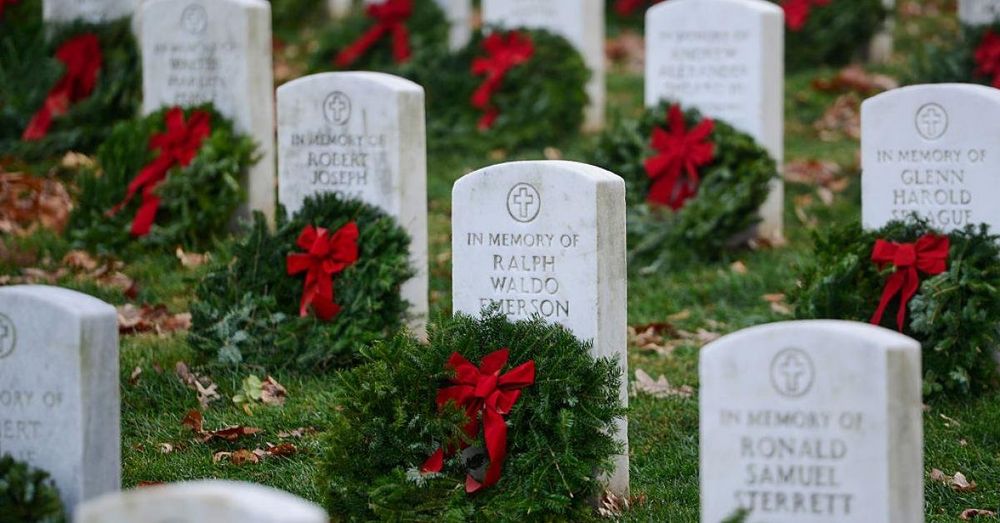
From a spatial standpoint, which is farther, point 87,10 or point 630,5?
point 630,5

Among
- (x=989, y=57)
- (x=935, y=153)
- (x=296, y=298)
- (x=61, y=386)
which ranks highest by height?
(x=989, y=57)

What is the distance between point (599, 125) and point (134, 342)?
17.7ft

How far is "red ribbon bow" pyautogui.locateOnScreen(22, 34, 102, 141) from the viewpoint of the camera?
10.3m

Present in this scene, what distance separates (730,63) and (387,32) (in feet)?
12.9

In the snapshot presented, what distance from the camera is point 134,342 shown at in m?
7.02

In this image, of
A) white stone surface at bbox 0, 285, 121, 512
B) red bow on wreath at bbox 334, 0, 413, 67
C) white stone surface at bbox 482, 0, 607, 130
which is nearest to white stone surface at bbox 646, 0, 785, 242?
white stone surface at bbox 482, 0, 607, 130

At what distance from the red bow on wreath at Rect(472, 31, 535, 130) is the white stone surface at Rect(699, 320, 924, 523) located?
22.4 ft

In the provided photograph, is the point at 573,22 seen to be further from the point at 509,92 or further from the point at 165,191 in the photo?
the point at 165,191

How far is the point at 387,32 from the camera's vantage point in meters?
12.2

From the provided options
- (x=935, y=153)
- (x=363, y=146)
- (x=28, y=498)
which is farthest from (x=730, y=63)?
(x=28, y=498)

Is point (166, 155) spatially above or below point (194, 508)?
above

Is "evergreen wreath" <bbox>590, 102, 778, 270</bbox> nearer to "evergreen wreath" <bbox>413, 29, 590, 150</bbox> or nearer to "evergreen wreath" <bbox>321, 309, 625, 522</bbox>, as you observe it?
"evergreen wreath" <bbox>413, 29, 590, 150</bbox>

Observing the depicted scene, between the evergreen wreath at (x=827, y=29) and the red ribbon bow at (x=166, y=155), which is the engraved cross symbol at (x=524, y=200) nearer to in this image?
the red ribbon bow at (x=166, y=155)

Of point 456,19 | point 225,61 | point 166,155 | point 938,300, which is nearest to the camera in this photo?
point 938,300
